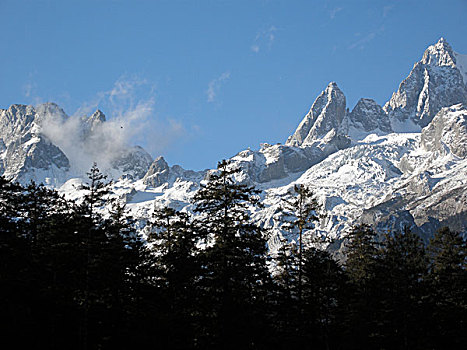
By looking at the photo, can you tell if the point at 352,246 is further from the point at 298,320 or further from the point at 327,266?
the point at 298,320

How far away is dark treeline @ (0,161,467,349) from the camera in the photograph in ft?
126

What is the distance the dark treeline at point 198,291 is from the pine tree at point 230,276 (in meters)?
0.08

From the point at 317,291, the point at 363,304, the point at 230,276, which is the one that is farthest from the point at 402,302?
the point at 230,276

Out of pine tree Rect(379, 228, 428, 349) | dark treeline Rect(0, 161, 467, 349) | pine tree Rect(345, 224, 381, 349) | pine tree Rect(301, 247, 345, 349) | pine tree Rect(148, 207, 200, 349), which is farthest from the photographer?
pine tree Rect(345, 224, 381, 349)

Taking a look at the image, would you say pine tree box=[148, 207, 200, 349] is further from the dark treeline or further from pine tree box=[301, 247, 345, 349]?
pine tree box=[301, 247, 345, 349]

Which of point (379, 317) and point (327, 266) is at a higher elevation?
point (327, 266)

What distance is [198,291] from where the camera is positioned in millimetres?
38281

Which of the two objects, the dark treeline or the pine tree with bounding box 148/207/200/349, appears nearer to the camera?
the dark treeline

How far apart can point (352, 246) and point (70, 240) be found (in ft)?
108

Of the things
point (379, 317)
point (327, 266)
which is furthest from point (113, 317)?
point (379, 317)

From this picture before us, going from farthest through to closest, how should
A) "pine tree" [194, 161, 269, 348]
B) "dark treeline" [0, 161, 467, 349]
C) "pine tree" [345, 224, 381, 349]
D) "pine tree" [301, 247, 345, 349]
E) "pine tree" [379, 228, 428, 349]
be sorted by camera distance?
"pine tree" [345, 224, 381, 349]
"pine tree" [379, 228, 428, 349]
"pine tree" [301, 247, 345, 349]
"dark treeline" [0, 161, 467, 349]
"pine tree" [194, 161, 269, 348]

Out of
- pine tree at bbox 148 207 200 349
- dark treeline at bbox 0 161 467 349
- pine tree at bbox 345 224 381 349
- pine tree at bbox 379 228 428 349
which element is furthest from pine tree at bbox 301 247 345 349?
pine tree at bbox 148 207 200 349

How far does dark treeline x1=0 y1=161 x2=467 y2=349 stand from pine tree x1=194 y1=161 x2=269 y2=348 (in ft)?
0.25

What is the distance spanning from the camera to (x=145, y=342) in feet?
137
